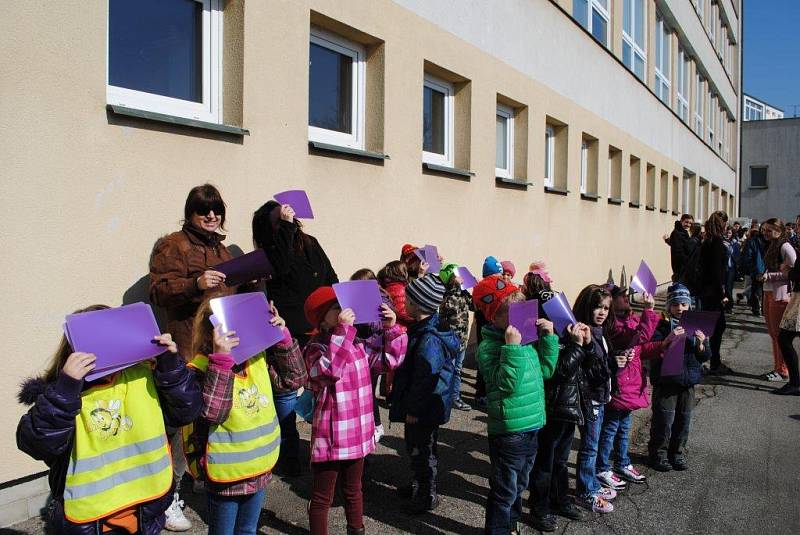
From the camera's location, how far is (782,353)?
763 cm

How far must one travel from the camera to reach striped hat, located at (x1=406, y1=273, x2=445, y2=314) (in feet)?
12.2

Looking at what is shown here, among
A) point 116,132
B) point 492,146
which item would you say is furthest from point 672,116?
point 116,132

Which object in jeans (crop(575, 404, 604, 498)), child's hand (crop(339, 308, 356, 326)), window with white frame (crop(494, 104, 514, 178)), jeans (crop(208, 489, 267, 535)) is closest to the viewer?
jeans (crop(208, 489, 267, 535))

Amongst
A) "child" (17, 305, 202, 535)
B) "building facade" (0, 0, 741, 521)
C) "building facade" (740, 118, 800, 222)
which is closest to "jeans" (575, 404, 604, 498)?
"child" (17, 305, 202, 535)

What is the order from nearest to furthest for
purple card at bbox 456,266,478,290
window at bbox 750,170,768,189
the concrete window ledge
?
the concrete window ledge < purple card at bbox 456,266,478,290 < window at bbox 750,170,768,189

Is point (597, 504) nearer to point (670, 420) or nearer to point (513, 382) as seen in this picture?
point (670, 420)

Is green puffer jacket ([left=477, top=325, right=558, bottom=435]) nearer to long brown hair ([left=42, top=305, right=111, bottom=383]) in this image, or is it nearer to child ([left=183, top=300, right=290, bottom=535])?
child ([left=183, top=300, right=290, bottom=535])

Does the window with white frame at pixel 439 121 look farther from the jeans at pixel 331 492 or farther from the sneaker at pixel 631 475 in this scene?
the jeans at pixel 331 492

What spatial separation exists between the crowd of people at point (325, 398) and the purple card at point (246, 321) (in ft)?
0.15

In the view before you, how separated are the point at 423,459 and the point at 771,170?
144ft

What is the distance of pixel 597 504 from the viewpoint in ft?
13.4

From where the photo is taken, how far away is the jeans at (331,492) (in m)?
3.25

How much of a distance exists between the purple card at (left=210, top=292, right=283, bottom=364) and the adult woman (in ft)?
23.7

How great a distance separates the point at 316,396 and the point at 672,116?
62.4ft
